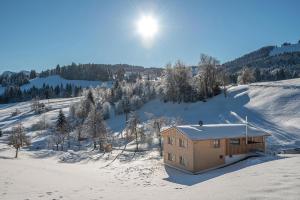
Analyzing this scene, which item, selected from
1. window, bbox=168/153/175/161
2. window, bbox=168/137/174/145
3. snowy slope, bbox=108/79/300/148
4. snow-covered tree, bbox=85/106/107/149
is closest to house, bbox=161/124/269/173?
window, bbox=168/153/175/161

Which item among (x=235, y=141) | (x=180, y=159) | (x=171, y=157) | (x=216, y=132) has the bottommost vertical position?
(x=171, y=157)

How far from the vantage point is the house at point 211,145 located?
43500 millimetres

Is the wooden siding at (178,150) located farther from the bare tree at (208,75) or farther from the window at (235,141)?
the bare tree at (208,75)

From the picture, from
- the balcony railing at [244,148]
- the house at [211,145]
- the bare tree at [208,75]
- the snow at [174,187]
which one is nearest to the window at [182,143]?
the house at [211,145]

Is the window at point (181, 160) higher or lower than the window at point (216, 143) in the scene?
lower

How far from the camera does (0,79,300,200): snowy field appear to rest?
20.0m

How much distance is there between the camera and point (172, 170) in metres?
45.8

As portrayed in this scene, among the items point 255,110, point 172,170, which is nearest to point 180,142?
point 172,170

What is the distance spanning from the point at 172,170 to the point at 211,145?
6249 millimetres

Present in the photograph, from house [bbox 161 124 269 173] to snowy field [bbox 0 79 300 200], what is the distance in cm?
242

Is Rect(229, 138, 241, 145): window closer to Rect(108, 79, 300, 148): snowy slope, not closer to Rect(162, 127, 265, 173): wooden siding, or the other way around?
Rect(162, 127, 265, 173): wooden siding

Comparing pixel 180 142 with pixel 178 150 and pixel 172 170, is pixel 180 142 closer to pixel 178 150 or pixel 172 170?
pixel 178 150

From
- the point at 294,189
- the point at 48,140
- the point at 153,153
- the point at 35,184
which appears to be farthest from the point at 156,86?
the point at 294,189

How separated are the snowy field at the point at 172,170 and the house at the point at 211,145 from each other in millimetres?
2418
